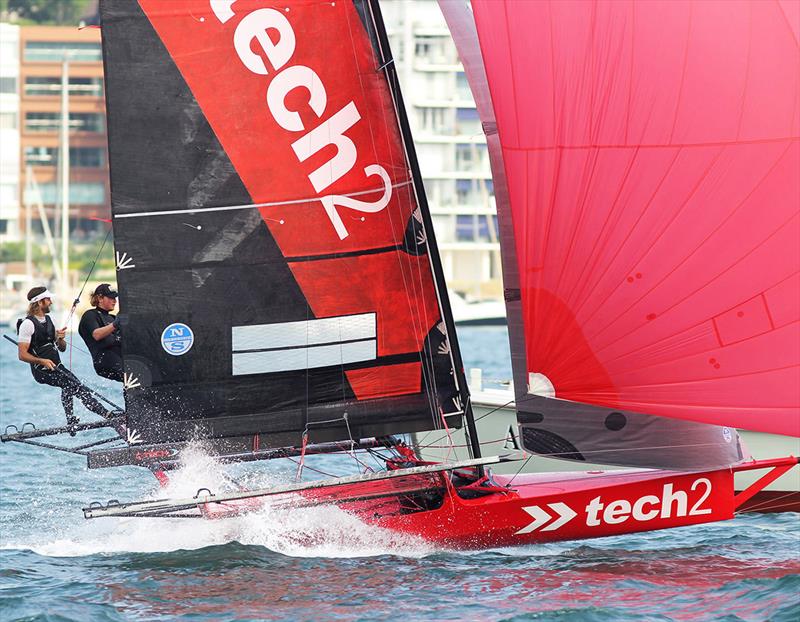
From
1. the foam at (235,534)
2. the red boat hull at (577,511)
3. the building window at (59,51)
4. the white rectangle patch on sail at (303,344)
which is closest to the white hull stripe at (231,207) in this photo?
the white rectangle patch on sail at (303,344)

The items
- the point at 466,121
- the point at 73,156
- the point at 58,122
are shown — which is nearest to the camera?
the point at 466,121

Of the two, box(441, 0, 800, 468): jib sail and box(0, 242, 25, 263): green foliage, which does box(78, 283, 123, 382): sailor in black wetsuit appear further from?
box(0, 242, 25, 263): green foliage

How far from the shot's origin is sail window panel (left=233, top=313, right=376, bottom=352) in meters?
8.18

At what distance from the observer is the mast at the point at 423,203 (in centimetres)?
795

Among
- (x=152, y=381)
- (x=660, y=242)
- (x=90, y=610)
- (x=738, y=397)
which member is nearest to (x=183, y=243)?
(x=152, y=381)

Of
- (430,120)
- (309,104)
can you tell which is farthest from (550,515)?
(430,120)

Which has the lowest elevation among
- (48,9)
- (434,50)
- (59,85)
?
(434,50)

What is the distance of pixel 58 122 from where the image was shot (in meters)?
Answer: 55.9

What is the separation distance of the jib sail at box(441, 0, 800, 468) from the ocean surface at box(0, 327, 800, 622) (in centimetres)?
104

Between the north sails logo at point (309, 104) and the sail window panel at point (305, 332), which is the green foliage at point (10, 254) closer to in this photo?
the sail window panel at point (305, 332)

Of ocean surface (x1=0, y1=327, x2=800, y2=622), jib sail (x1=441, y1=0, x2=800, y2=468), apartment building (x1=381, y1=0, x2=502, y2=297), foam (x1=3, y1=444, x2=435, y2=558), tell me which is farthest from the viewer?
apartment building (x1=381, y1=0, x2=502, y2=297)

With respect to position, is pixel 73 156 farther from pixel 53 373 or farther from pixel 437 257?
pixel 437 257

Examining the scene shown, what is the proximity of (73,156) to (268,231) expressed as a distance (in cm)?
5051

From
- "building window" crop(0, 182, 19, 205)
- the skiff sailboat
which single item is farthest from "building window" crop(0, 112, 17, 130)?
the skiff sailboat
